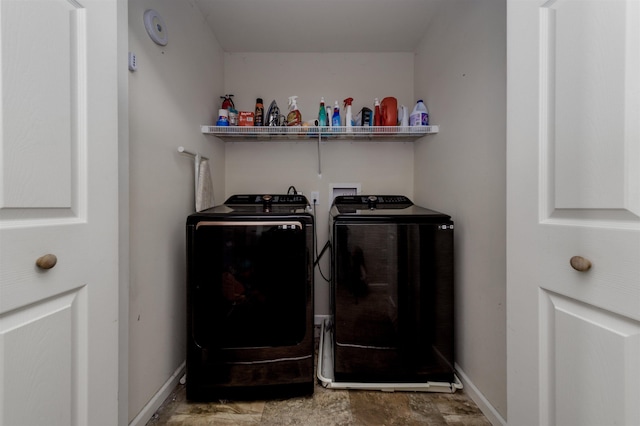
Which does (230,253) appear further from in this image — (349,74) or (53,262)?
(349,74)

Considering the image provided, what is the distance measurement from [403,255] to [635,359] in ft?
2.99

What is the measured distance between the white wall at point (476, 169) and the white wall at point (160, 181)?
1.66 meters

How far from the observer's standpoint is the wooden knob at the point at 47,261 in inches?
20.5

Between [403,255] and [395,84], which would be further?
[395,84]

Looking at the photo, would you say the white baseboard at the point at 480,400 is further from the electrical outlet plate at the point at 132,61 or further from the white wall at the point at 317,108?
the electrical outlet plate at the point at 132,61

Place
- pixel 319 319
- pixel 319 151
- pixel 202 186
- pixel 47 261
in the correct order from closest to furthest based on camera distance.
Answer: pixel 47 261 < pixel 202 186 < pixel 319 151 < pixel 319 319

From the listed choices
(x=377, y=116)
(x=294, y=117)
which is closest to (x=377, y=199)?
(x=377, y=116)

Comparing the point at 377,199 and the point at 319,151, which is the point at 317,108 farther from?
the point at 377,199

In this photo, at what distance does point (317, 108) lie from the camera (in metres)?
2.13

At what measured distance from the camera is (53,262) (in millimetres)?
543

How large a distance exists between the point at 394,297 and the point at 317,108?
64.6 inches

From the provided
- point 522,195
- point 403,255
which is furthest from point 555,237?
point 403,255

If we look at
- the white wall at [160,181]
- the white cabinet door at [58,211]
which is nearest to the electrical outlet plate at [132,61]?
the white wall at [160,181]

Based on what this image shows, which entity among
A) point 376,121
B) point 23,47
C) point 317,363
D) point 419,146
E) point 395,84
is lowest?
point 317,363
